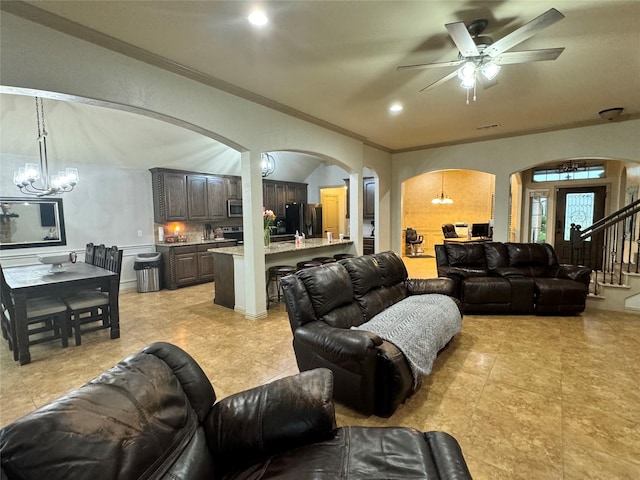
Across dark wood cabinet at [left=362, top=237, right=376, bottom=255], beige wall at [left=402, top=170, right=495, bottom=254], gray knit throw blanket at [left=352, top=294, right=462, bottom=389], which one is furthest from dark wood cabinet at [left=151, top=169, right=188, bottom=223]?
beige wall at [left=402, top=170, right=495, bottom=254]

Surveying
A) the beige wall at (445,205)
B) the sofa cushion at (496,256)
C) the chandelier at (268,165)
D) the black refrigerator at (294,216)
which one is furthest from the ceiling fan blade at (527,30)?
the beige wall at (445,205)

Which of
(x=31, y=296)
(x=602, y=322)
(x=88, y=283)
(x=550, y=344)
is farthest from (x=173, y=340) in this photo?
(x=602, y=322)

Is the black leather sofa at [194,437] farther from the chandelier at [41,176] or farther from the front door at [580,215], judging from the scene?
the front door at [580,215]

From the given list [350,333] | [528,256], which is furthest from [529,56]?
[528,256]

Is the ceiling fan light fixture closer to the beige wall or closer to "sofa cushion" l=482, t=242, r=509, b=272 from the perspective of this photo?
"sofa cushion" l=482, t=242, r=509, b=272

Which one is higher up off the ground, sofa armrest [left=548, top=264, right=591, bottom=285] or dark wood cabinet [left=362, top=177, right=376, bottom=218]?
dark wood cabinet [left=362, top=177, right=376, bottom=218]

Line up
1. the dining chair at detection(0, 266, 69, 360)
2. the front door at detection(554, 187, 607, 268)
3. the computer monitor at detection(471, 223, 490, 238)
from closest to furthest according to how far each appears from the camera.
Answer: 1. the dining chair at detection(0, 266, 69, 360)
2. the front door at detection(554, 187, 607, 268)
3. the computer monitor at detection(471, 223, 490, 238)

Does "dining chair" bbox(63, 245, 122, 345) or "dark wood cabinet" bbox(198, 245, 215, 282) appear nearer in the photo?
"dining chair" bbox(63, 245, 122, 345)

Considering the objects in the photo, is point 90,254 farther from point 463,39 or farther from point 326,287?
point 463,39

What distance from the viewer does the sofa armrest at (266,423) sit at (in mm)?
1277

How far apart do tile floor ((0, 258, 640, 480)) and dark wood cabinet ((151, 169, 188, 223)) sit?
2.49m

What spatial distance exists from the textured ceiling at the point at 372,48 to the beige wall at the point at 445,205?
18.7ft

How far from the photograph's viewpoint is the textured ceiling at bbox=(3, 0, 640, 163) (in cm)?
235

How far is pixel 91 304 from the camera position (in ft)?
12.0
